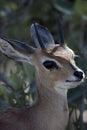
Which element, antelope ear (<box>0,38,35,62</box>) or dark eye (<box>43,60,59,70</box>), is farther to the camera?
antelope ear (<box>0,38,35,62</box>)

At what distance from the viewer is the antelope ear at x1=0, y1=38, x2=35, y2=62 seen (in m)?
5.72

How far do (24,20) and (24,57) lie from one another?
14.9 ft

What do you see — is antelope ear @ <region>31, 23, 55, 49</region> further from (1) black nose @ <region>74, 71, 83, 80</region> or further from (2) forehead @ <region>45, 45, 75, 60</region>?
(1) black nose @ <region>74, 71, 83, 80</region>

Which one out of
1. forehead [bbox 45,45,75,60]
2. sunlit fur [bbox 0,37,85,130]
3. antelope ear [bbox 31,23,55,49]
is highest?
Result: antelope ear [bbox 31,23,55,49]

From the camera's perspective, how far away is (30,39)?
10.2 meters

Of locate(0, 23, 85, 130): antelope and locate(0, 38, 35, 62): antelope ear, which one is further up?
locate(0, 38, 35, 62): antelope ear

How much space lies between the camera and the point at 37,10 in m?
10.6

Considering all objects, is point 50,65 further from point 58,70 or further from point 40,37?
point 40,37

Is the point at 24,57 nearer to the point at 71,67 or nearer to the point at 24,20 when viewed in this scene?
the point at 71,67

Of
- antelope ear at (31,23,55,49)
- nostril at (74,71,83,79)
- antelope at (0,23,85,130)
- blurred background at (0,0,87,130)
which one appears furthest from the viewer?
blurred background at (0,0,87,130)

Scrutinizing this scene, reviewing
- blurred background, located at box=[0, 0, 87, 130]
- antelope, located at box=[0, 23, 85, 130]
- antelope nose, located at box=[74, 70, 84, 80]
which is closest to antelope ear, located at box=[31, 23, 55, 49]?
antelope, located at box=[0, 23, 85, 130]

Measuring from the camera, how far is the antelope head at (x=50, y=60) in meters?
5.43

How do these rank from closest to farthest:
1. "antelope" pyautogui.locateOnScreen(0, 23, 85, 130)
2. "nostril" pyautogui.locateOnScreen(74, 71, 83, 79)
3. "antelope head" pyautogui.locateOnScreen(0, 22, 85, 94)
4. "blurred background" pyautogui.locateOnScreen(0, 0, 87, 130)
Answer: "nostril" pyautogui.locateOnScreen(74, 71, 83, 79), "antelope head" pyautogui.locateOnScreen(0, 22, 85, 94), "antelope" pyautogui.locateOnScreen(0, 23, 85, 130), "blurred background" pyautogui.locateOnScreen(0, 0, 87, 130)

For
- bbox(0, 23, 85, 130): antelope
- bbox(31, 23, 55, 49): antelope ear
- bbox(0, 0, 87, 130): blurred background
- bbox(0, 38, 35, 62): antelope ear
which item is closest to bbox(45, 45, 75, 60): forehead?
bbox(0, 23, 85, 130): antelope
